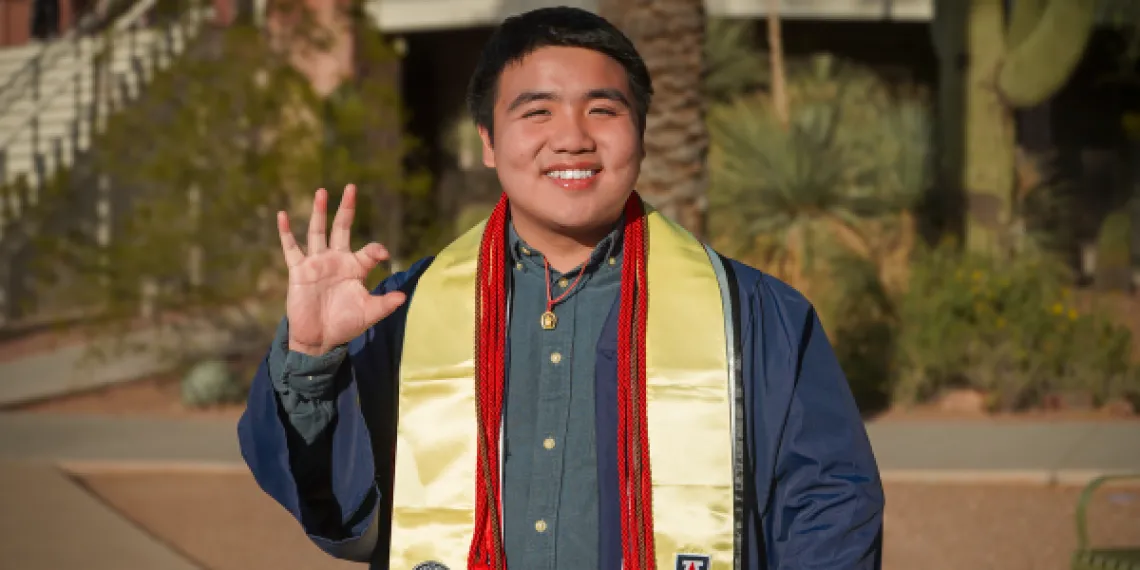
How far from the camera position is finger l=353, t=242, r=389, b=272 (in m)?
2.56

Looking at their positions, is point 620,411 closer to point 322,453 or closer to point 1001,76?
point 322,453

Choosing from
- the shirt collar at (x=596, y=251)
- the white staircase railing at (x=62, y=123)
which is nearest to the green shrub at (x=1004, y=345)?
the shirt collar at (x=596, y=251)

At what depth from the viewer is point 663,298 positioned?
2.67 metres

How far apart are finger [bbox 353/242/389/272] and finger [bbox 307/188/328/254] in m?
0.07

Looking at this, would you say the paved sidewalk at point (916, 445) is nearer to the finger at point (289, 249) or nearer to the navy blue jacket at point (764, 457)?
the navy blue jacket at point (764, 457)

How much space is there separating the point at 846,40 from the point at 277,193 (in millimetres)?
8760

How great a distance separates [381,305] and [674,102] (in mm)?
6833

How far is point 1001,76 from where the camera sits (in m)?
12.4

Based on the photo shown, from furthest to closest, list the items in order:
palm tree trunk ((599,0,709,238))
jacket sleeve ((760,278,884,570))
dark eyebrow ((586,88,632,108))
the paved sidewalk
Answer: palm tree trunk ((599,0,709,238)), the paved sidewalk, dark eyebrow ((586,88,632,108)), jacket sleeve ((760,278,884,570))

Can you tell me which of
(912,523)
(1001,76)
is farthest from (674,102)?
(1001,76)

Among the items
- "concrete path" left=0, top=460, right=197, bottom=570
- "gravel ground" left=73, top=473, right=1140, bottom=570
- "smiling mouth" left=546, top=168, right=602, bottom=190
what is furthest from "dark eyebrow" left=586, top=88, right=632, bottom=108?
"concrete path" left=0, top=460, right=197, bottom=570

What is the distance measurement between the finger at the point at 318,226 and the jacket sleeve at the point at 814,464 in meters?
0.88

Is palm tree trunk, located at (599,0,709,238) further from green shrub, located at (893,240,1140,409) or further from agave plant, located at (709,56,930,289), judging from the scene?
agave plant, located at (709,56,930,289)

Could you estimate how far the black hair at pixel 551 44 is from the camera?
8.55 ft
